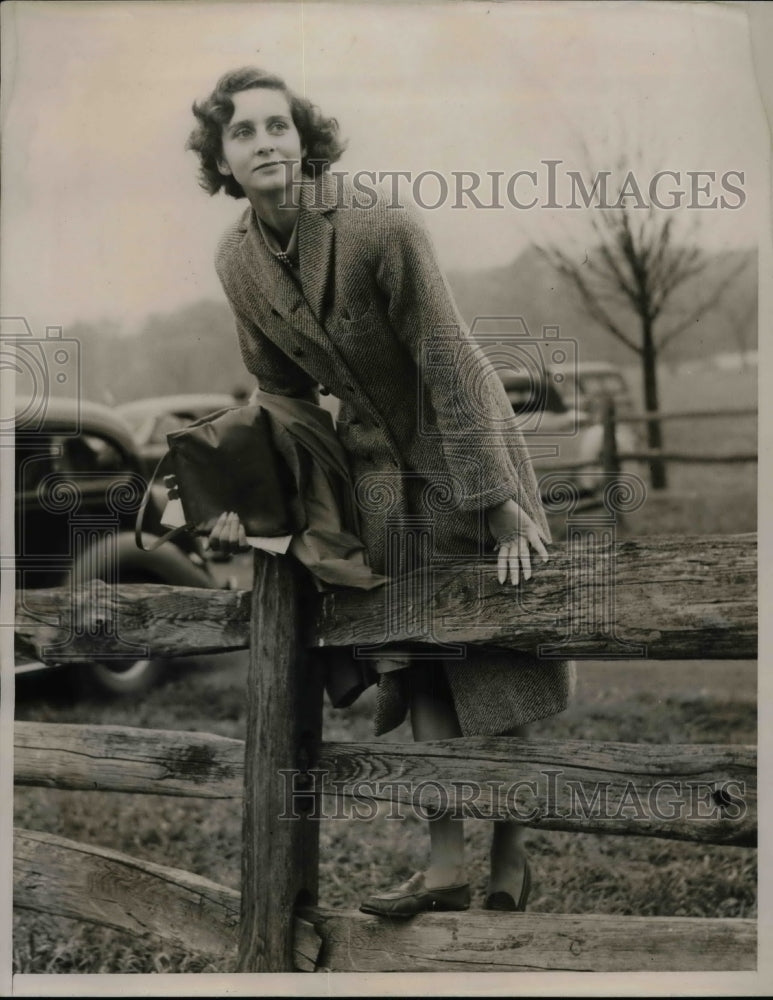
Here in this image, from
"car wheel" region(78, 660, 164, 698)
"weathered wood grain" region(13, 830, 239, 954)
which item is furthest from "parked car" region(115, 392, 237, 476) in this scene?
"weathered wood grain" region(13, 830, 239, 954)

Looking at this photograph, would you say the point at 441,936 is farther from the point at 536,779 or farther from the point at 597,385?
the point at 597,385

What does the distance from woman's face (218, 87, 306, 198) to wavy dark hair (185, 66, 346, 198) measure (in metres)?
0.02

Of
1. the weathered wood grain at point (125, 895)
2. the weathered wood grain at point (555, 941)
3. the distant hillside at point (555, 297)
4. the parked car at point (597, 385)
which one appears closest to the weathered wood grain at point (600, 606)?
the parked car at point (597, 385)

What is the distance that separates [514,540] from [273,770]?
2.79 ft

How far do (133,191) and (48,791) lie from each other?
169cm

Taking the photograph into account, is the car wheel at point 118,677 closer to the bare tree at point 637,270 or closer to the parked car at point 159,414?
the parked car at point 159,414

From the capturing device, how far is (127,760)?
10.5 feet

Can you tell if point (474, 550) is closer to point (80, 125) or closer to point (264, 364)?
point (264, 364)

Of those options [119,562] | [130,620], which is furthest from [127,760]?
[119,562]

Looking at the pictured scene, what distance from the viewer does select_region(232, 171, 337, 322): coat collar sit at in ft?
9.70

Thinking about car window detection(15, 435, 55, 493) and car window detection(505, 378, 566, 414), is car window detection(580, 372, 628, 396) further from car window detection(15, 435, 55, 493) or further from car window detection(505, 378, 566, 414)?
car window detection(15, 435, 55, 493)

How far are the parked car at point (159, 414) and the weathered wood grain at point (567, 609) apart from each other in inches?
15.1

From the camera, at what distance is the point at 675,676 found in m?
3.94

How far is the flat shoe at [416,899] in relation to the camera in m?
→ 3.04
